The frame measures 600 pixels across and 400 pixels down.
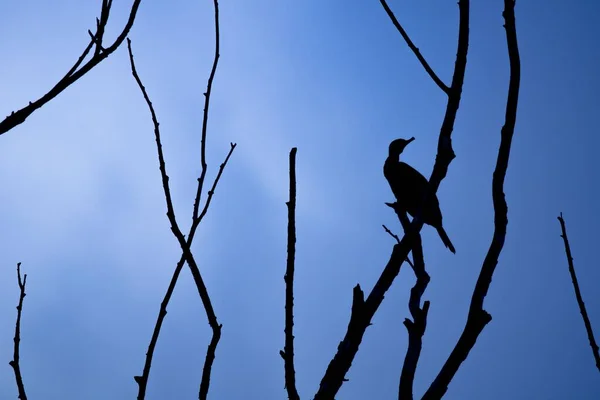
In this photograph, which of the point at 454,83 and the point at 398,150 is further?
the point at 398,150

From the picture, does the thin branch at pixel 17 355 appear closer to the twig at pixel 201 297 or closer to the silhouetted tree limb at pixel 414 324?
the twig at pixel 201 297

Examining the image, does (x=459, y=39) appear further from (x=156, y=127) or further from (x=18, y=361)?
(x=18, y=361)

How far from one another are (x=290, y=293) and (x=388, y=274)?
0.31 m

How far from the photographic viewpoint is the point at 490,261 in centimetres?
145

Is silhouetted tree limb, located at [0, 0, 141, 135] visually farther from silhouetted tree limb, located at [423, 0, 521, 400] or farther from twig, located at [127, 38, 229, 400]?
silhouetted tree limb, located at [423, 0, 521, 400]

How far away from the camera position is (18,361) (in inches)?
70.9

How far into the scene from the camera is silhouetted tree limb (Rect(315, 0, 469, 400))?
1.41 metres

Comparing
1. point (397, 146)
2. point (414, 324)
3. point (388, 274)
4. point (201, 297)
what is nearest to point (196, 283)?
point (201, 297)

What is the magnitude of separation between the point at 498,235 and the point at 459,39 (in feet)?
2.16

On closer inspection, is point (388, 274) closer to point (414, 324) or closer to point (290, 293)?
point (290, 293)

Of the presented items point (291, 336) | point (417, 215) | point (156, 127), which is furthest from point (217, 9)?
point (291, 336)

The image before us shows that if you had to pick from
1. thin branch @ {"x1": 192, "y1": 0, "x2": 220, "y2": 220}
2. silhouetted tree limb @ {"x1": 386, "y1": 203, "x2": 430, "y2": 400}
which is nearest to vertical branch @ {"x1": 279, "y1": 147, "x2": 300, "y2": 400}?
silhouetted tree limb @ {"x1": 386, "y1": 203, "x2": 430, "y2": 400}

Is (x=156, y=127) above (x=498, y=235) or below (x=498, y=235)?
above

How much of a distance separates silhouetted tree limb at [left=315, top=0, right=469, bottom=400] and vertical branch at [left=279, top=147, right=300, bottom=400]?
101mm
